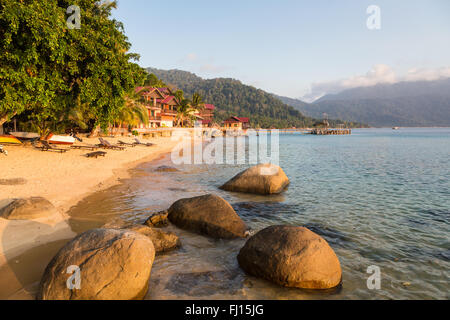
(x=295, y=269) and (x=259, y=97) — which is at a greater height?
(x=259, y=97)

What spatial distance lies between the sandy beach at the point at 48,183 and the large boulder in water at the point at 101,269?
1.95m

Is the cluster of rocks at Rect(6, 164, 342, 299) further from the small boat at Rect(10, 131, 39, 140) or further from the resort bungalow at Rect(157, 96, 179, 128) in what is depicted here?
the resort bungalow at Rect(157, 96, 179, 128)

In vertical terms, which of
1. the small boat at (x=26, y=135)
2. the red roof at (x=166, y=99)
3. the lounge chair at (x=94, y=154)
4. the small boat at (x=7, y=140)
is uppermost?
the red roof at (x=166, y=99)

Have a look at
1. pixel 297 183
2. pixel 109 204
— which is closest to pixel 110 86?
pixel 109 204

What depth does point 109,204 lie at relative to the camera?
337 inches

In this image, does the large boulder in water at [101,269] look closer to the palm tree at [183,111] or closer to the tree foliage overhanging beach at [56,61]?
the tree foliage overhanging beach at [56,61]

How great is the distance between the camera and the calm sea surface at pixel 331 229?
4391 mm

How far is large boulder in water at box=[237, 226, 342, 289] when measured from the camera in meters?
4.30

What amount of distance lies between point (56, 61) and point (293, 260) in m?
13.7

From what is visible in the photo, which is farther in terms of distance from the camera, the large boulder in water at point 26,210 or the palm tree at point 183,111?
the palm tree at point 183,111

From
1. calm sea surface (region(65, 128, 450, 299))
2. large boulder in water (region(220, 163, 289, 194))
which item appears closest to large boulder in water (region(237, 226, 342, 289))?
calm sea surface (region(65, 128, 450, 299))

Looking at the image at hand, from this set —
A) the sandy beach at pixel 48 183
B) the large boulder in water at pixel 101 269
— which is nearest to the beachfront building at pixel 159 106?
the sandy beach at pixel 48 183
